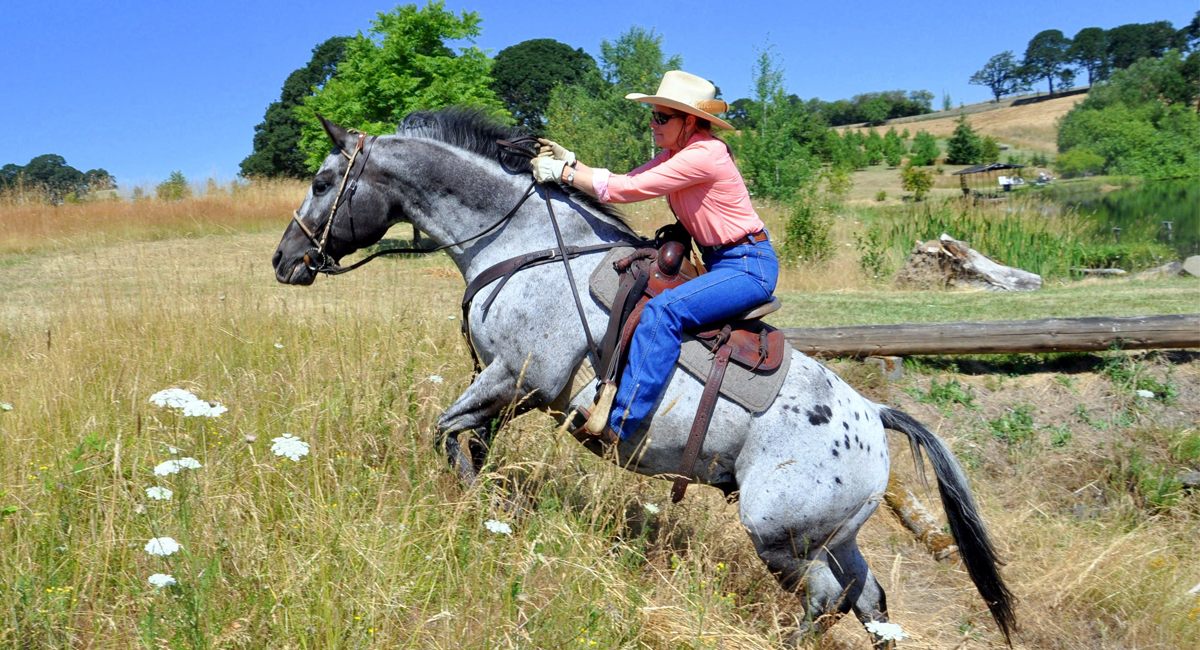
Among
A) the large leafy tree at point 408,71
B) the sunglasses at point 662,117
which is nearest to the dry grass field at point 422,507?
the sunglasses at point 662,117

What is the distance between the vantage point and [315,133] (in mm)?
19188

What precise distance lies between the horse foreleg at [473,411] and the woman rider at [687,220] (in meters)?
0.56

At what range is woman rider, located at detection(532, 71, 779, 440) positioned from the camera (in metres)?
3.60

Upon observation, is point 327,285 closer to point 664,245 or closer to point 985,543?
point 664,245

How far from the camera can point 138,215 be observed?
17.5 meters

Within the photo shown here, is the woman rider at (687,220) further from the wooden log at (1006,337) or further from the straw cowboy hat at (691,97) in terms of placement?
the wooden log at (1006,337)

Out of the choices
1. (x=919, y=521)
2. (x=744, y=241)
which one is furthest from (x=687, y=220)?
(x=919, y=521)

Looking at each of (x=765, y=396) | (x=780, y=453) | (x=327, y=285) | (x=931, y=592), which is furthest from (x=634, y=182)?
(x=327, y=285)

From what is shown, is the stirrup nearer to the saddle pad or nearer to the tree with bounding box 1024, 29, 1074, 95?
the saddle pad

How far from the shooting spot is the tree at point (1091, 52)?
5404 inches

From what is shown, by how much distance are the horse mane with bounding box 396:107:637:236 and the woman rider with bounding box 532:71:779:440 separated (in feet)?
0.79

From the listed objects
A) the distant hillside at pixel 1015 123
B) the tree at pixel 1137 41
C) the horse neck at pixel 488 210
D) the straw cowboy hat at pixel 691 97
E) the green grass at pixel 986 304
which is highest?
the tree at pixel 1137 41

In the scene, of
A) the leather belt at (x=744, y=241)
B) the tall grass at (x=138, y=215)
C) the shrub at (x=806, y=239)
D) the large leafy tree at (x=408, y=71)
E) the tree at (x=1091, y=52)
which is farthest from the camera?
the tree at (x=1091, y=52)

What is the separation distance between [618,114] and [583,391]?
26.2 m
